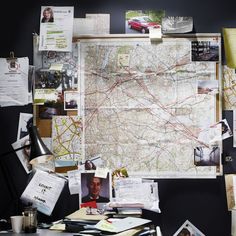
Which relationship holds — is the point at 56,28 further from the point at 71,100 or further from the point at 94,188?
the point at 94,188

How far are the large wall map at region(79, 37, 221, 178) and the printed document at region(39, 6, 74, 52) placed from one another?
0.63 ft

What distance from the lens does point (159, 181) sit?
10.5ft

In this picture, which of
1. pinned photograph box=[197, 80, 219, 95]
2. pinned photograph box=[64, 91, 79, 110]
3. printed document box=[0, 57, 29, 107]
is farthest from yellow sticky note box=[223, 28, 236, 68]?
printed document box=[0, 57, 29, 107]

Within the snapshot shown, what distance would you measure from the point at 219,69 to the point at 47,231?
1485mm

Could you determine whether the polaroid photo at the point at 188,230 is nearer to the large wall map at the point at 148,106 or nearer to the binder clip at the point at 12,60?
the large wall map at the point at 148,106

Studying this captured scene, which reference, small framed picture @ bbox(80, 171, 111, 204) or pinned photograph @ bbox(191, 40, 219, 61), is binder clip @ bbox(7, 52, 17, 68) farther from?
pinned photograph @ bbox(191, 40, 219, 61)

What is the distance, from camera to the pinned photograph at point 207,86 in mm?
3199

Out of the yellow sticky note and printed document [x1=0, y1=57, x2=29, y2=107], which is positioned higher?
the yellow sticky note

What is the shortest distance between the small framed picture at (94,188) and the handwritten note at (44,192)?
141 millimetres

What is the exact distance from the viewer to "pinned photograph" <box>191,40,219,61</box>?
3.20 meters

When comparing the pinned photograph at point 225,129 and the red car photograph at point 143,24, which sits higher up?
the red car photograph at point 143,24

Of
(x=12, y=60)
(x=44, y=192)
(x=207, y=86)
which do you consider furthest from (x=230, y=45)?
(x=44, y=192)

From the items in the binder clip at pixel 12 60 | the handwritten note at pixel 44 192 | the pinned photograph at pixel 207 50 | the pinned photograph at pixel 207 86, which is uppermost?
the pinned photograph at pixel 207 50

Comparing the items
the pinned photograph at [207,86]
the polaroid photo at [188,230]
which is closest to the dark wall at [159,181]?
the polaroid photo at [188,230]
